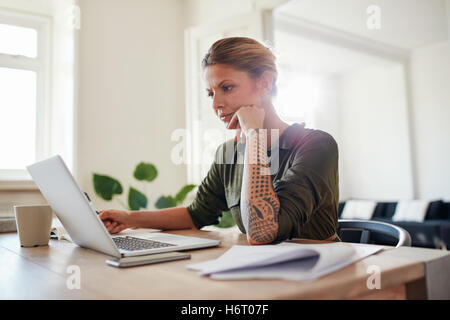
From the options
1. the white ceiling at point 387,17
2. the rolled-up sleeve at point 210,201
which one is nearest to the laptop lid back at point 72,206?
the rolled-up sleeve at point 210,201

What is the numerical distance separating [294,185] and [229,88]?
408 millimetres

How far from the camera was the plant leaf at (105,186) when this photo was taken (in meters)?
2.99

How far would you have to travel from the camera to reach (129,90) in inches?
144

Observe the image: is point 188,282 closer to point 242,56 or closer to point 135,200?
point 242,56

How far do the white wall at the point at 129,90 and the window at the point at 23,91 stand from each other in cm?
38

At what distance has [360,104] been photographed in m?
7.38

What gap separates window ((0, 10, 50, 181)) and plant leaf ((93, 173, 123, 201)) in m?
A: 0.70

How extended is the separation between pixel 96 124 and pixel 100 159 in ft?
1.00

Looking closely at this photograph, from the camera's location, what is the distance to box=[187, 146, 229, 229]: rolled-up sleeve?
4.70ft

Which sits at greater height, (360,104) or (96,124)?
(360,104)

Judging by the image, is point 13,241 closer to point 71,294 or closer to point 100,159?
point 71,294

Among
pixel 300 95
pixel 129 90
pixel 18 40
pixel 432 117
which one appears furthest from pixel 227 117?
pixel 300 95

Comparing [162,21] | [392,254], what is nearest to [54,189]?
[392,254]

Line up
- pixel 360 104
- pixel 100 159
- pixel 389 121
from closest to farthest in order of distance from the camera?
pixel 100 159
pixel 389 121
pixel 360 104
